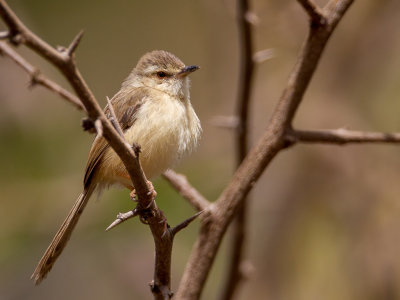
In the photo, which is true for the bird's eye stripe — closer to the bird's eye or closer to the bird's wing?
the bird's eye

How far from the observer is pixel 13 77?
6.01m

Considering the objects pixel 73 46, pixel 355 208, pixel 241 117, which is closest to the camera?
pixel 73 46

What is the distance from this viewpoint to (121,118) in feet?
12.5

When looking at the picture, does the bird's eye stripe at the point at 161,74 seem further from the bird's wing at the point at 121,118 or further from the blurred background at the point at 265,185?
the blurred background at the point at 265,185

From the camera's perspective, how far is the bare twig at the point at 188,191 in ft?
11.0

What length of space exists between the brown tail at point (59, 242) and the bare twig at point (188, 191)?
23.0 inches

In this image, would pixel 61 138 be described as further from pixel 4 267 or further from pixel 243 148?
pixel 243 148

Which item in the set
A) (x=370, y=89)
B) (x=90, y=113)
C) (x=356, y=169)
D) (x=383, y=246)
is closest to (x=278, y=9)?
(x=370, y=89)

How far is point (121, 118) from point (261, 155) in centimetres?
113

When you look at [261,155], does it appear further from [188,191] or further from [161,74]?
[161,74]

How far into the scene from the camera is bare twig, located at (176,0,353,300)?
302 cm

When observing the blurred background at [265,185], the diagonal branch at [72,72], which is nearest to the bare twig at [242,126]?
the blurred background at [265,185]

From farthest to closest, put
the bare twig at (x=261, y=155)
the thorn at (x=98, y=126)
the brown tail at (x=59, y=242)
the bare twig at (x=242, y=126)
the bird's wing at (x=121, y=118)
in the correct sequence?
the bird's wing at (x=121, y=118) → the bare twig at (x=242, y=126) → the brown tail at (x=59, y=242) → the bare twig at (x=261, y=155) → the thorn at (x=98, y=126)

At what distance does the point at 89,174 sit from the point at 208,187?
1.84 metres
